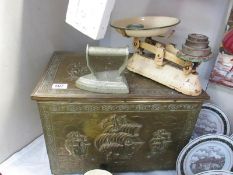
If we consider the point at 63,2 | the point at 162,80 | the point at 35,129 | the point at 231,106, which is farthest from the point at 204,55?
the point at 35,129

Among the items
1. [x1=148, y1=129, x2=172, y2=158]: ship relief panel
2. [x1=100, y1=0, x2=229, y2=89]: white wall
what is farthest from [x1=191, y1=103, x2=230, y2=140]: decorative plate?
[x1=148, y1=129, x2=172, y2=158]: ship relief panel

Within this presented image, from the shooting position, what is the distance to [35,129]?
1096mm

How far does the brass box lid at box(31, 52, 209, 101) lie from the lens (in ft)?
2.54

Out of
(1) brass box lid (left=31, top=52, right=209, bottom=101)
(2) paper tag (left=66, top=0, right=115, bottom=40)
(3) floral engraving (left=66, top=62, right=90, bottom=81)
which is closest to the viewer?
(2) paper tag (left=66, top=0, right=115, bottom=40)

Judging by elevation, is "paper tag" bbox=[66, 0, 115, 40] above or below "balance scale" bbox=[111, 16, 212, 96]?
above

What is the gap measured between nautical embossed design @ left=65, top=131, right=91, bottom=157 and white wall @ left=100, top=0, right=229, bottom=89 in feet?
1.75

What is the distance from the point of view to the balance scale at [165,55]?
0.78 meters

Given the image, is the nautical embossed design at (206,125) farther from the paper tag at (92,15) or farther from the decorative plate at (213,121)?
the paper tag at (92,15)

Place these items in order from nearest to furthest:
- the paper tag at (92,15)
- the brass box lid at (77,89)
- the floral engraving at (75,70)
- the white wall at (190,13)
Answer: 1. the paper tag at (92,15)
2. the brass box lid at (77,89)
3. the floral engraving at (75,70)
4. the white wall at (190,13)

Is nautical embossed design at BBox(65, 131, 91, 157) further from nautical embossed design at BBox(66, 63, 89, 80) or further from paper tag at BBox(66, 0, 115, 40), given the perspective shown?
paper tag at BBox(66, 0, 115, 40)

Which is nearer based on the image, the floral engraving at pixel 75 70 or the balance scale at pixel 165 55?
the balance scale at pixel 165 55

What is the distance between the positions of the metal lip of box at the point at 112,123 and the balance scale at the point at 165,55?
31 mm

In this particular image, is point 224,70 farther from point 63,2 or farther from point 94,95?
point 63,2

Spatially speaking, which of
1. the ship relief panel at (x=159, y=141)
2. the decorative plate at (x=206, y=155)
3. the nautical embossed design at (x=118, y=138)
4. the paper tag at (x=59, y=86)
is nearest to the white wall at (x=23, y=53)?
the paper tag at (x=59, y=86)
